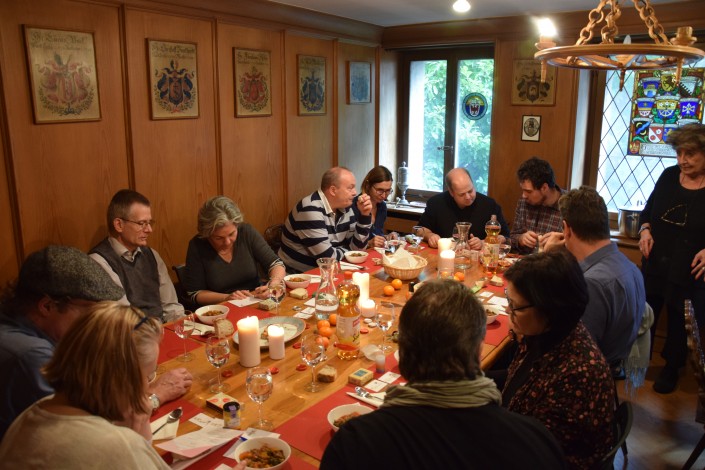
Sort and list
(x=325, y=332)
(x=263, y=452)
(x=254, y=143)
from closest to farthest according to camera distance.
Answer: (x=263, y=452)
(x=325, y=332)
(x=254, y=143)

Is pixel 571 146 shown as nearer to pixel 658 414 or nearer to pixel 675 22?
pixel 675 22

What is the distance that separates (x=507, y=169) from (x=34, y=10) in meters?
3.91

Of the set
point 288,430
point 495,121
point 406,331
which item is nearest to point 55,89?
point 288,430

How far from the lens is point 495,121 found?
5.34 metres

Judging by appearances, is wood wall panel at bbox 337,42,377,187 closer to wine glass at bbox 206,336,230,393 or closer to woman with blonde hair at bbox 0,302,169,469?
wine glass at bbox 206,336,230,393

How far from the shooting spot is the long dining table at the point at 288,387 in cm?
181

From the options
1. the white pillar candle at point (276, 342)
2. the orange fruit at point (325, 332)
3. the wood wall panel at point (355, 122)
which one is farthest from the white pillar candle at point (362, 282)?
the wood wall panel at point (355, 122)

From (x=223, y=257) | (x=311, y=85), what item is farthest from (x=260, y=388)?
(x=311, y=85)

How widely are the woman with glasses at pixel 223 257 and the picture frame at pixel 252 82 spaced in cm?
129

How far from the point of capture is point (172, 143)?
4.05m

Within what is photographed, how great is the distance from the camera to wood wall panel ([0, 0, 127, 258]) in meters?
3.14

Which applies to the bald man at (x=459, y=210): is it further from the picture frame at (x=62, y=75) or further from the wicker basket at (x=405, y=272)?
the picture frame at (x=62, y=75)

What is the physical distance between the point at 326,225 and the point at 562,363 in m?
2.43

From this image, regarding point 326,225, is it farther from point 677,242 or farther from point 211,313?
point 677,242
